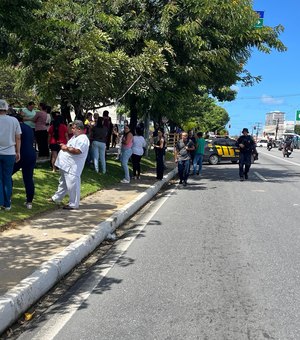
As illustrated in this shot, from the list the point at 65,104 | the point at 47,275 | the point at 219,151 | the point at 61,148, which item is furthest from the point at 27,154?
the point at 219,151

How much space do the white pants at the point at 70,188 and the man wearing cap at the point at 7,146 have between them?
1.14 metres

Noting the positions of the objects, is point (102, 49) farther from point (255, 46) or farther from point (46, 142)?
point (255, 46)

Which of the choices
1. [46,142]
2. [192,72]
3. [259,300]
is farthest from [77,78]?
[259,300]

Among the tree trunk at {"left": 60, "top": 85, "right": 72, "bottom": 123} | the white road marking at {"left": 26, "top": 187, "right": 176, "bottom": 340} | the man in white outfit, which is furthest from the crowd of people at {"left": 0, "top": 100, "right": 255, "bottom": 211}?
the white road marking at {"left": 26, "top": 187, "right": 176, "bottom": 340}

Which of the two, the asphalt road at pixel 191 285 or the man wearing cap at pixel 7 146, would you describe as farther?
the man wearing cap at pixel 7 146

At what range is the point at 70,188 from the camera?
29.1 feet

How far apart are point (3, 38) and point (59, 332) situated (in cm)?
678

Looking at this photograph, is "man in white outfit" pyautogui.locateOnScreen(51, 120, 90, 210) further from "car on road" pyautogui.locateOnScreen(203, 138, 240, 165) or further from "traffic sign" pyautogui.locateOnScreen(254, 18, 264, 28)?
"car on road" pyautogui.locateOnScreen(203, 138, 240, 165)

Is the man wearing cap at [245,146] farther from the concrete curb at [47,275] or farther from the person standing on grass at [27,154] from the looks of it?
the person standing on grass at [27,154]

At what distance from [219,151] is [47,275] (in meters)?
22.7

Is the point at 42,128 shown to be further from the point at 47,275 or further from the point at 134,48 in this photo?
the point at 47,275

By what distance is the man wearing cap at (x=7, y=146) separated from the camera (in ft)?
25.3

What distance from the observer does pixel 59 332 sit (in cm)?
402

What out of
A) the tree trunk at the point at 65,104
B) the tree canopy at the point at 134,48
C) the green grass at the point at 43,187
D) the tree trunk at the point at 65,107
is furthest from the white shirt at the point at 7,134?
the tree trunk at the point at 65,107
